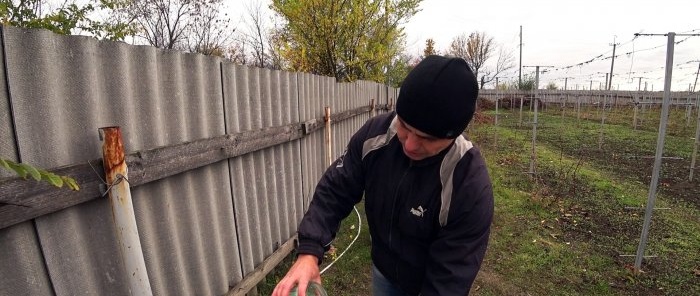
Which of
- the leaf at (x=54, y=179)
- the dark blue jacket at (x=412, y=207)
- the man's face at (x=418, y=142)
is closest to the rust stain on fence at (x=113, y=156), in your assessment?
the leaf at (x=54, y=179)

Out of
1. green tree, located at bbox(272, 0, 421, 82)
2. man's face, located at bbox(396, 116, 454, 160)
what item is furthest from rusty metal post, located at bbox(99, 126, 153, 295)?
green tree, located at bbox(272, 0, 421, 82)

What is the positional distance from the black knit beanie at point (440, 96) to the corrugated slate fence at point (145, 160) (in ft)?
4.73

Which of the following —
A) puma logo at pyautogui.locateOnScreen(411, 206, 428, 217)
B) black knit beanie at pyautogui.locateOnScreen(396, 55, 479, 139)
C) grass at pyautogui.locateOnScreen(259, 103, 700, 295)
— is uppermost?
black knit beanie at pyautogui.locateOnScreen(396, 55, 479, 139)

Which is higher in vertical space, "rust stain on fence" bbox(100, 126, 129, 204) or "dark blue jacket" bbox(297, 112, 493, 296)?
"rust stain on fence" bbox(100, 126, 129, 204)

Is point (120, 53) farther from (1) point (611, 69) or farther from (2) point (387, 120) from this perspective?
(1) point (611, 69)

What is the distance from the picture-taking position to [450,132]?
1.34 meters

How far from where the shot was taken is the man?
1306 mm

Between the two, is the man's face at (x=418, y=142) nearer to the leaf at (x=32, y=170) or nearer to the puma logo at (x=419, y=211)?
the puma logo at (x=419, y=211)

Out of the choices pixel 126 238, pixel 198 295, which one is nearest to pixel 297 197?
pixel 198 295

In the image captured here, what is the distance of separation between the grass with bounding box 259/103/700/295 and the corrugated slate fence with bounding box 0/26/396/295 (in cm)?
104

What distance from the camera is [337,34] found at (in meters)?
8.80

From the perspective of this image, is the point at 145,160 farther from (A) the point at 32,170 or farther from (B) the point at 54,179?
(A) the point at 32,170

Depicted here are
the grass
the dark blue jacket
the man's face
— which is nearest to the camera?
the man's face

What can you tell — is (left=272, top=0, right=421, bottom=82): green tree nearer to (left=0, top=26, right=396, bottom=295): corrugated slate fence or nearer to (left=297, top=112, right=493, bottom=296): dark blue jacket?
(left=0, top=26, right=396, bottom=295): corrugated slate fence
